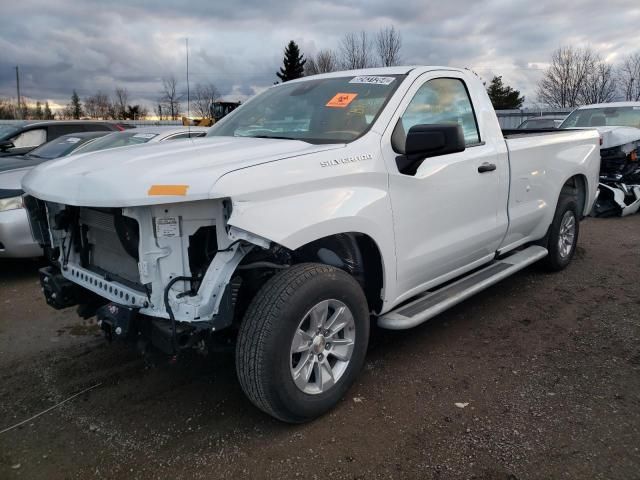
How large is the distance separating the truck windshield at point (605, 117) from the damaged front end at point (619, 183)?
1293 mm

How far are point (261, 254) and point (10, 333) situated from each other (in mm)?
2781

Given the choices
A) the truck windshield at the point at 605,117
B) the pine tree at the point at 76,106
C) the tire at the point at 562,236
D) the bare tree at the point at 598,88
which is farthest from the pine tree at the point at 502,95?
the pine tree at the point at 76,106

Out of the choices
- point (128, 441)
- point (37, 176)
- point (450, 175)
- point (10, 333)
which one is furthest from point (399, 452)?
point (10, 333)

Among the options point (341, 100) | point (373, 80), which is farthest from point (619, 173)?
point (341, 100)

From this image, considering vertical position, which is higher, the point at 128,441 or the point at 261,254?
the point at 261,254

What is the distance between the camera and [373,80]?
3.62 meters

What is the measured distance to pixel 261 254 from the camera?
2.85m

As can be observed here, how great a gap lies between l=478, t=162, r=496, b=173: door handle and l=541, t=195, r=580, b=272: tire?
1590 millimetres

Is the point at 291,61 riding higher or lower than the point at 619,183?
higher

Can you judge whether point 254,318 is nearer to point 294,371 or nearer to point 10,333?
point 294,371

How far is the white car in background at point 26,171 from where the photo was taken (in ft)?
17.7

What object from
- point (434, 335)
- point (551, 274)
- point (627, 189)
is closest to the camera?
point (434, 335)

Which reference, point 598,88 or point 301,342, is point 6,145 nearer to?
point 301,342

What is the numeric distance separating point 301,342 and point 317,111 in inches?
63.3
